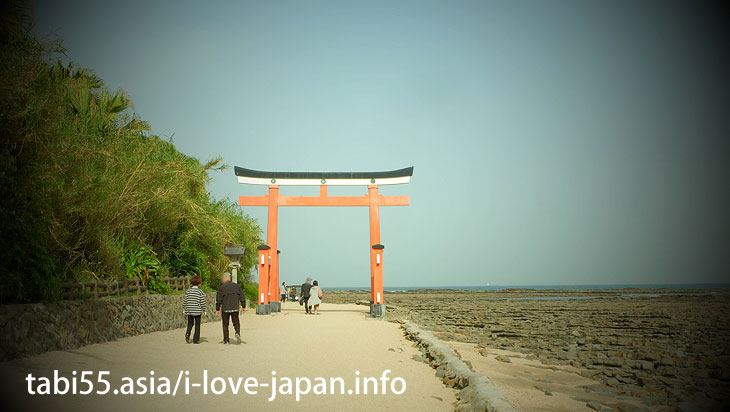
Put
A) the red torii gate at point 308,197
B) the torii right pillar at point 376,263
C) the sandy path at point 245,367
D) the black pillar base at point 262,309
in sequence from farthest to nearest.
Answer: the red torii gate at point 308,197 < the black pillar base at point 262,309 < the torii right pillar at point 376,263 < the sandy path at point 245,367

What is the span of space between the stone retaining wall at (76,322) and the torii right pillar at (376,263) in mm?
7802

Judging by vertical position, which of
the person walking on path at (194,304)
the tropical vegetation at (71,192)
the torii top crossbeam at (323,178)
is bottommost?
the person walking on path at (194,304)

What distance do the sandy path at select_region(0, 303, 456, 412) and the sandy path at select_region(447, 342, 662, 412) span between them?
3.60 feet

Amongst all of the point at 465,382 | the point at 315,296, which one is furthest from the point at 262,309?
the point at 465,382

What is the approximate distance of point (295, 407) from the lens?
495cm

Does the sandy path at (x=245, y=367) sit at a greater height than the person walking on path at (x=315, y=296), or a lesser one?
lesser

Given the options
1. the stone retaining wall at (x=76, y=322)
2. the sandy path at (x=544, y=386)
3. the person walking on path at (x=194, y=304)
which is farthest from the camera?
the person walking on path at (x=194, y=304)

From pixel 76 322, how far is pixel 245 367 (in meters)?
3.66

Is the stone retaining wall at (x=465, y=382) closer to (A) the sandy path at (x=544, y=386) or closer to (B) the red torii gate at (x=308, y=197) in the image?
(A) the sandy path at (x=544, y=386)

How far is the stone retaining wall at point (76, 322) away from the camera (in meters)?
6.71

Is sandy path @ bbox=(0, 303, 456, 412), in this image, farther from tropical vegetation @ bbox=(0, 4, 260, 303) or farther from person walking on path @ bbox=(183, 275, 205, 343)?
tropical vegetation @ bbox=(0, 4, 260, 303)

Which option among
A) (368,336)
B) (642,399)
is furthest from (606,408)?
(368,336)

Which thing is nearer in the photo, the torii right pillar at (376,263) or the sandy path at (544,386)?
the sandy path at (544,386)

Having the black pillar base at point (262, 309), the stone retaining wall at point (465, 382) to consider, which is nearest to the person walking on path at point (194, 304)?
the stone retaining wall at point (465, 382)
